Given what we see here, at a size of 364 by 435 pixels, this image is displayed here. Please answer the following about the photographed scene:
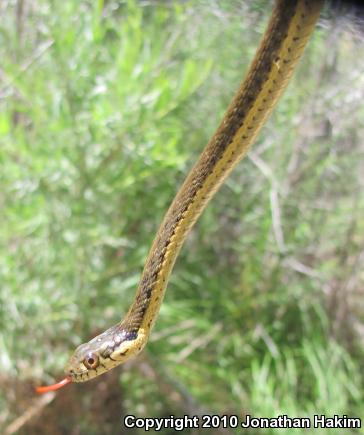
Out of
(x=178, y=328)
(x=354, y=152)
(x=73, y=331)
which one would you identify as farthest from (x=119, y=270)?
(x=354, y=152)

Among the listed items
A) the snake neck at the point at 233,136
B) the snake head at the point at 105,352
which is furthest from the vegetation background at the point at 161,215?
the snake head at the point at 105,352

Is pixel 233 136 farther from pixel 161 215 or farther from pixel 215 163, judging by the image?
pixel 161 215

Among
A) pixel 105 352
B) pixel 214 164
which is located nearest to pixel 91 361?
pixel 105 352

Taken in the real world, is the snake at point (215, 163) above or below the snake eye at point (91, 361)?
above

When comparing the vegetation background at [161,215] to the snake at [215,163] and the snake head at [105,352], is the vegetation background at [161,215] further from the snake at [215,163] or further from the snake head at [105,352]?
the snake head at [105,352]

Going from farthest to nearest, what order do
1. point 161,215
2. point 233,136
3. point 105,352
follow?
point 161,215
point 105,352
point 233,136

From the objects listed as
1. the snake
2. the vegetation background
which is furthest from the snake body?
the vegetation background

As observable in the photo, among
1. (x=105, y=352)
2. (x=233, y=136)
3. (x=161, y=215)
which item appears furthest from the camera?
(x=161, y=215)

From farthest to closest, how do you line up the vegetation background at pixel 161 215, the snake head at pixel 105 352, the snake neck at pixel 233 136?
the vegetation background at pixel 161 215 < the snake head at pixel 105 352 < the snake neck at pixel 233 136
